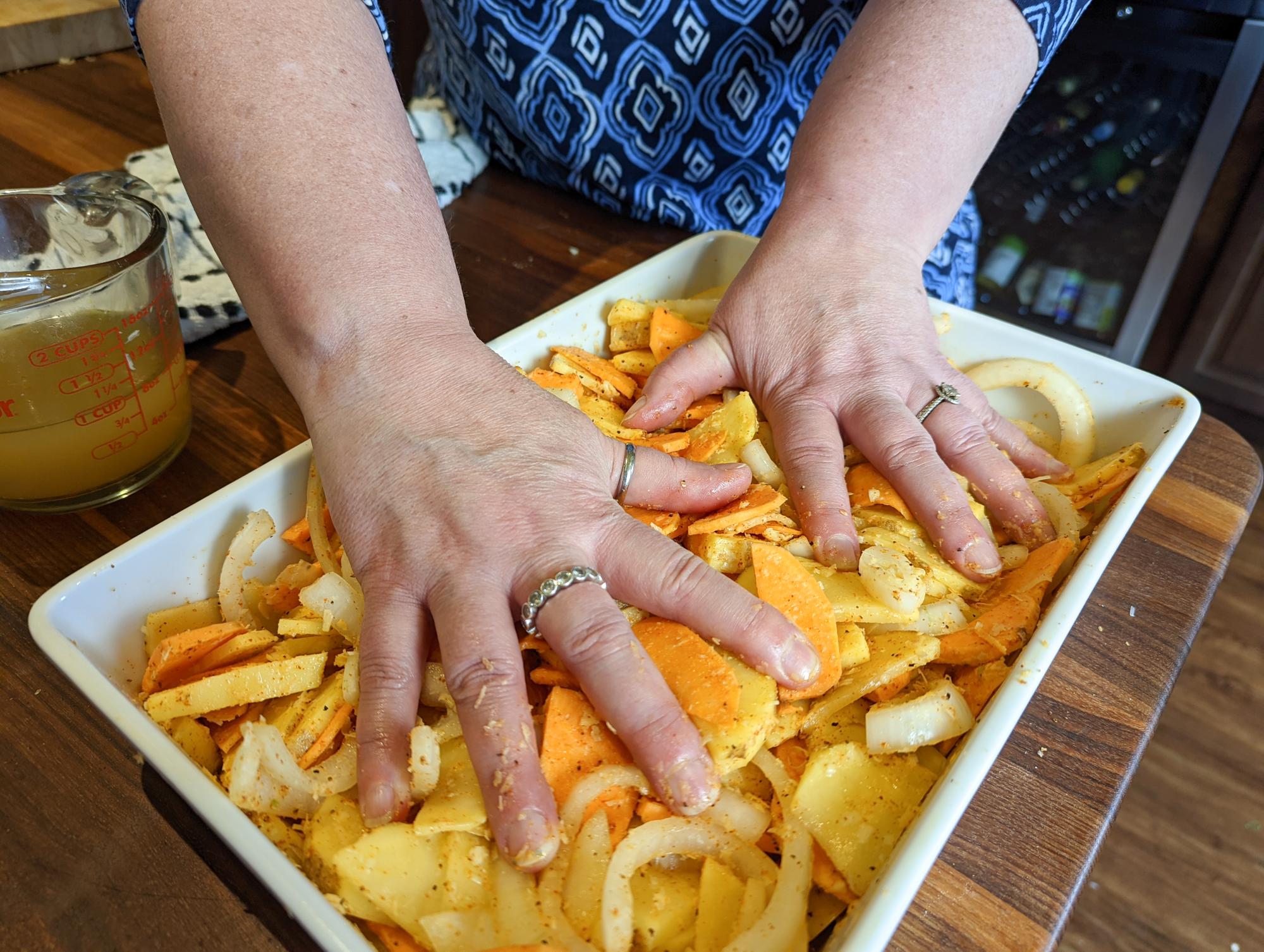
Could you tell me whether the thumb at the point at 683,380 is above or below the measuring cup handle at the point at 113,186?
below

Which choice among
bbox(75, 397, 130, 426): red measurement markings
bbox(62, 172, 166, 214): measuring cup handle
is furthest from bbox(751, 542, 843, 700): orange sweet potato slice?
bbox(62, 172, 166, 214): measuring cup handle

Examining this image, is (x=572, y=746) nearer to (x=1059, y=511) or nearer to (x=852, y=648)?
(x=852, y=648)

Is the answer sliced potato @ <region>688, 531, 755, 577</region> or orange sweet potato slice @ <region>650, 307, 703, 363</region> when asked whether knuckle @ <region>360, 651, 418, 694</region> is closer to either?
sliced potato @ <region>688, 531, 755, 577</region>

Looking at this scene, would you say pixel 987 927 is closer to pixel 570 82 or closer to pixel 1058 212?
pixel 570 82

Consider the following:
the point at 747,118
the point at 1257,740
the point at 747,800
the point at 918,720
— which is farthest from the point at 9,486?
the point at 1257,740

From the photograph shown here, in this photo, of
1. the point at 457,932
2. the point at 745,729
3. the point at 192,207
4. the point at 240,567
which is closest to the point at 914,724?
the point at 745,729

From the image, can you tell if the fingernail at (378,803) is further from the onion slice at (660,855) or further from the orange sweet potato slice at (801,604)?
the orange sweet potato slice at (801,604)

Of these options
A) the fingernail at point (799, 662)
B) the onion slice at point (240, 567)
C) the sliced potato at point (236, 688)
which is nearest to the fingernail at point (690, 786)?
the fingernail at point (799, 662)
